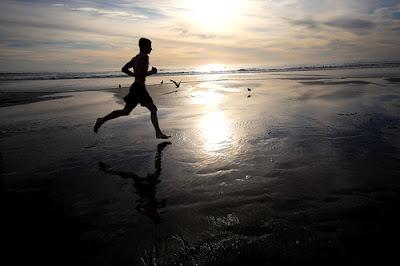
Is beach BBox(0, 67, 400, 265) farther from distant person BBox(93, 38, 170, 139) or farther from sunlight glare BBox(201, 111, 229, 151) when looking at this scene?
distant person BBox(93, 38, 170, 139)

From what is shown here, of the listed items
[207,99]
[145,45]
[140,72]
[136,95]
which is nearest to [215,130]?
[136,95]

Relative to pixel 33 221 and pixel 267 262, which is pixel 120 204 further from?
pixel 267 262

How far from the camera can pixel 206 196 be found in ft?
13.3

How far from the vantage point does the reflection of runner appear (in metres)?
3.69

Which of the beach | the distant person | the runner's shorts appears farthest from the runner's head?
the beach

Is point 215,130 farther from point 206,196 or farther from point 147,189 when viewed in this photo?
point 206,196

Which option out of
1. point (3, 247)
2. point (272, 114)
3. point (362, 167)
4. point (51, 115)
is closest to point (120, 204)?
point (3, 247)

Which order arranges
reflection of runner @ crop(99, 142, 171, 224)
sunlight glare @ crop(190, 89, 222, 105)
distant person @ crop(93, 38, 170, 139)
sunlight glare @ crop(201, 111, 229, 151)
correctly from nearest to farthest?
reflection of runner @ crop(99, 142, 171, 224), sunlight glare @ crop(201, 111, 229, 151), distant person @ crop(93, 38, 170, 139), sunlight glare @ crop(190, 89, 222, 105)

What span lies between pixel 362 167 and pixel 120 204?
3.76 m

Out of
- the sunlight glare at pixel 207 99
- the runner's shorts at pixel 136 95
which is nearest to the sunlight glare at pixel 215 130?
the runner's shorts at pixel 136 95

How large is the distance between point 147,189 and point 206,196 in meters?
0.89

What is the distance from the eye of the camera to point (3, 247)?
2.98 m

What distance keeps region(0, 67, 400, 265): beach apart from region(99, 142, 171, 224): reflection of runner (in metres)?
0.02

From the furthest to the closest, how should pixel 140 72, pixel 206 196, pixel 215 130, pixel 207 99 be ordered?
pixel 207 99
pixel 215 130
pixel 140 72
pixel 206 196
